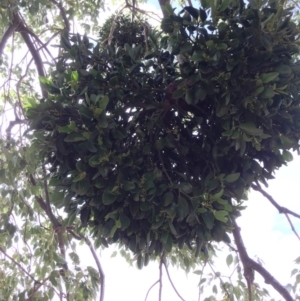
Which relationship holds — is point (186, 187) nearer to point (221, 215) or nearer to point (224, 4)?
point (221, 215)

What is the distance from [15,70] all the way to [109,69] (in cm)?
124

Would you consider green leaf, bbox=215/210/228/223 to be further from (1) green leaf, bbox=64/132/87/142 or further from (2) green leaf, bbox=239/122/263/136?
(1) green leaf, bbox=64/132/87/142

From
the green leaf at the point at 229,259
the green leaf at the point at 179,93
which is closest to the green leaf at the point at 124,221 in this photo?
the green leaf at the point at 179,93

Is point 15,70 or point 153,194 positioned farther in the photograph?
point 15,70

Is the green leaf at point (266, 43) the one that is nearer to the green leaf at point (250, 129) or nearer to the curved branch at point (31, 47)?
the green leaf at point (250, 129)

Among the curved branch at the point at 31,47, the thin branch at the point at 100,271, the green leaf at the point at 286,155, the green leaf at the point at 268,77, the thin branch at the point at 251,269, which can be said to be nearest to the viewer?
the green leaf at the point at 268,77

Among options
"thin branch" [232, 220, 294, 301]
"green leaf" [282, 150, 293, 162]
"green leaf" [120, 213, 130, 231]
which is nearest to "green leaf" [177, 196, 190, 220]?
"green leaf" [120, 213, 130, 231]

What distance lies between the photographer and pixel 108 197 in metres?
1.11

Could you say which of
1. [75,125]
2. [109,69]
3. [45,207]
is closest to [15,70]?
[45,207]

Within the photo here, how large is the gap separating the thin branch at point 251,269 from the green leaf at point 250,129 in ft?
2.06

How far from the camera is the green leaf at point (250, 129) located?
1.09m

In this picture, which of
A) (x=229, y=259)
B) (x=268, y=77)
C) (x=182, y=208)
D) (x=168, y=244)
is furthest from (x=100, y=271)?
(x=268, y=77)

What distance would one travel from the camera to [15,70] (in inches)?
93.5

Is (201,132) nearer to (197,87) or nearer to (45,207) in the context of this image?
(197,87)
